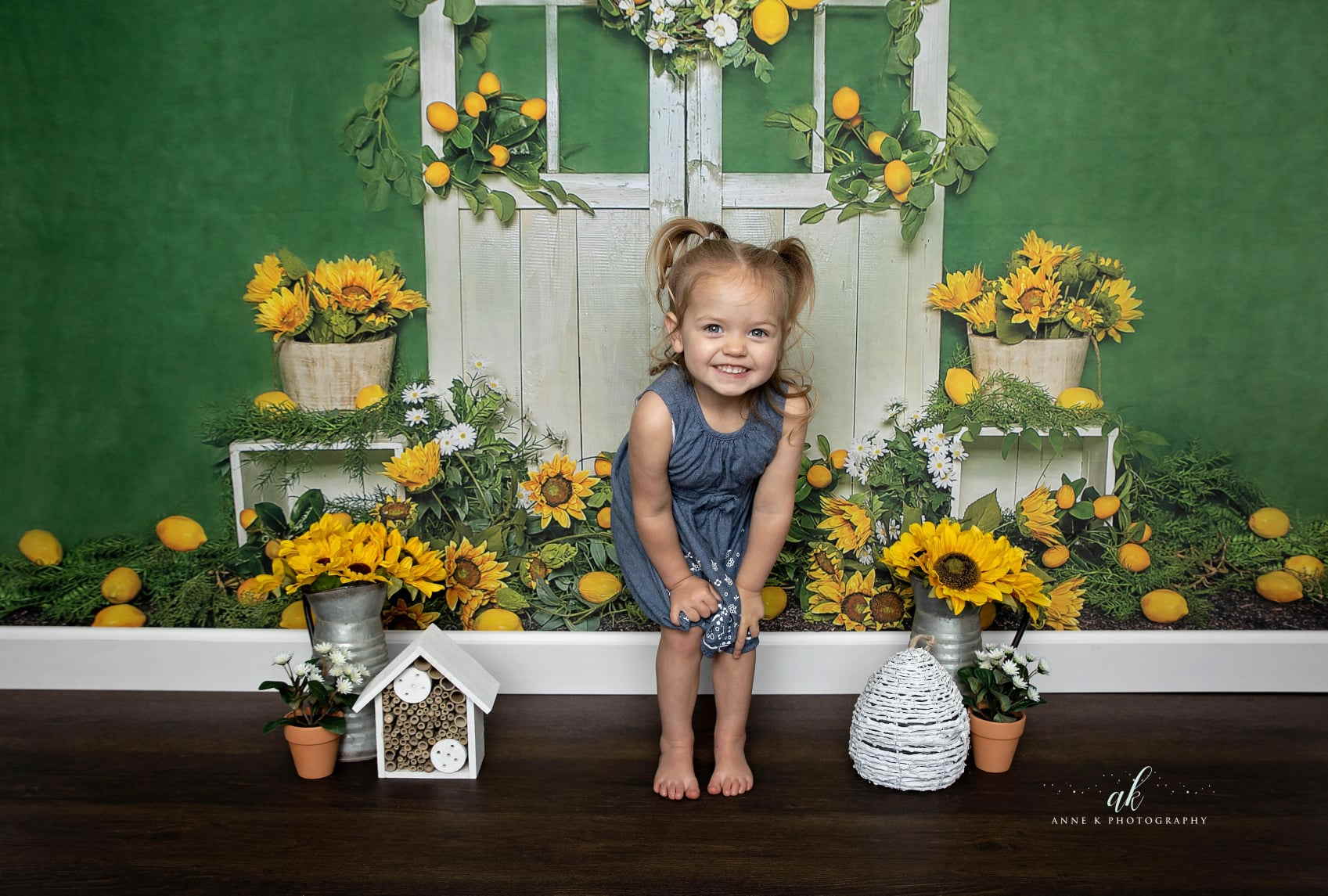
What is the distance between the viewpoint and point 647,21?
6.64ft

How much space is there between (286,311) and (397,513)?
476mm

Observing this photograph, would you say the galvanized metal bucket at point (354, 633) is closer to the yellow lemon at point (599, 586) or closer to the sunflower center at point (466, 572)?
the sunflower center at point (466, 572)

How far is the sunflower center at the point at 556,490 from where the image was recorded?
2164mm

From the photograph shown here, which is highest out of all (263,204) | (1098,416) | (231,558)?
(263,204)

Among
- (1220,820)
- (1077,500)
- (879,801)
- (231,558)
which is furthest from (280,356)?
(1220,820)

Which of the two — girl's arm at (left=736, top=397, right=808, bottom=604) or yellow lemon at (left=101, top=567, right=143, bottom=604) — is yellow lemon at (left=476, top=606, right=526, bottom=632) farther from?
yellow lemon at (left=101, top=567, right=143, bottom=604)

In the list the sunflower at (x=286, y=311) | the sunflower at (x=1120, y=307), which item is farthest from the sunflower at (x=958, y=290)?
the sunflower at (x=286, y=311)

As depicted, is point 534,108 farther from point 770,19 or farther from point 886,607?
point 886,607

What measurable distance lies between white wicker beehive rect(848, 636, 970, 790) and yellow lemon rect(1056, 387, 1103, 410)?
0.73 m

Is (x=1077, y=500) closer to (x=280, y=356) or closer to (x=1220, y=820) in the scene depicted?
(x=1220, y=820)

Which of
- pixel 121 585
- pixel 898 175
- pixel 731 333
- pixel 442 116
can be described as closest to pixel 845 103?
pixel 898 175

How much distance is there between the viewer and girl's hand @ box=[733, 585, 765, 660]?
175cm

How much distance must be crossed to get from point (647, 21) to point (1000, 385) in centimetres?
104

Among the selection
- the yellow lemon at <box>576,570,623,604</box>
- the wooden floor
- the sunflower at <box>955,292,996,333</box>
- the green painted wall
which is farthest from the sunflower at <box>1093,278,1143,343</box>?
the yellow lemon at <box>576,570,623,604</box>
